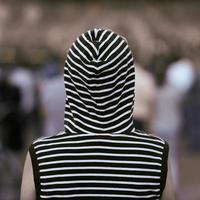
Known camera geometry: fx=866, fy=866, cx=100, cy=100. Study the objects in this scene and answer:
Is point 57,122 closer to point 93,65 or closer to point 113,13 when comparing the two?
point 93,65

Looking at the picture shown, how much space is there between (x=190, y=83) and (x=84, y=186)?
12.5 m

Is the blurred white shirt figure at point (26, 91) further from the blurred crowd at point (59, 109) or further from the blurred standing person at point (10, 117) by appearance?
the blurred standing person at point (10, 117)

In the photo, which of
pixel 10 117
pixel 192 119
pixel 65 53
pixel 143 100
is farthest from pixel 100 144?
pixel 65 53

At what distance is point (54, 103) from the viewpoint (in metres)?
8.88

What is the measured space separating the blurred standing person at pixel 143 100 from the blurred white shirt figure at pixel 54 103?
0.94 meters

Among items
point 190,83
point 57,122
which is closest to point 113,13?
point 190,83

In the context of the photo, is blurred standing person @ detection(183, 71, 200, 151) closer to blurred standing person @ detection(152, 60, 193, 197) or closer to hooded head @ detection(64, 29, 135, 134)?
blurred standing person @ detection(152, 60, 193, 197)

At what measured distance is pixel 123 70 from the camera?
2926mm

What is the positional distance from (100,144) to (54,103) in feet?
19.7

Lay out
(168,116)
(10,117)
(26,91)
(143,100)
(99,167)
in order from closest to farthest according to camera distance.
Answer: (99,167)
(143,100)
(168,116)
(10,117)
(26,91)

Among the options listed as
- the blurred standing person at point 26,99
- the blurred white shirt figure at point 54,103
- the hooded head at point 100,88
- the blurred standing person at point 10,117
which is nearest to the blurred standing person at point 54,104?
the blurred white shirt figure at point 54,103

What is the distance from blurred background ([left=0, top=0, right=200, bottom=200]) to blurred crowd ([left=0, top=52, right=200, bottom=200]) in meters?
0.01

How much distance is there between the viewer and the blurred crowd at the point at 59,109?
8.56 m

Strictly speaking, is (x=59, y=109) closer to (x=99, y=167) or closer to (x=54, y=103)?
(x=54, y=103)
